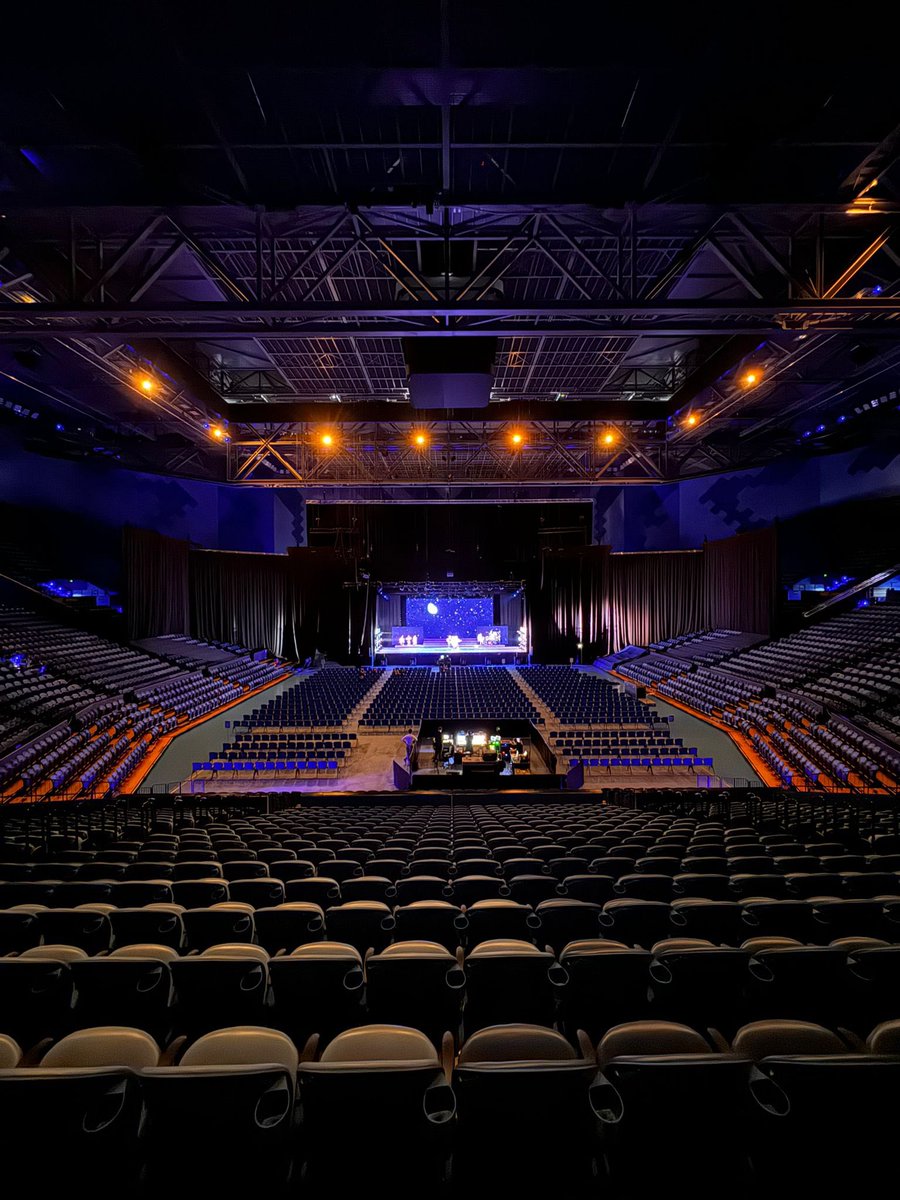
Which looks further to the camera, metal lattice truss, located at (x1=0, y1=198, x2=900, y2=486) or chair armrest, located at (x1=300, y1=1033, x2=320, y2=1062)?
metal lattice truss, located at (x1=0, y1=198, x2=900, y2=486)

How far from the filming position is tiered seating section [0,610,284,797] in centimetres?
1204

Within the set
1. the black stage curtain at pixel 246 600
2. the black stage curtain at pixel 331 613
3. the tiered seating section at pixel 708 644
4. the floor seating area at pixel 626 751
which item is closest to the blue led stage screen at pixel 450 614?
the black stage curtain at pixel 331 613

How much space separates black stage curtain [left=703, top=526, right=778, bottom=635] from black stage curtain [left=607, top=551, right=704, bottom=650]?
911 mm

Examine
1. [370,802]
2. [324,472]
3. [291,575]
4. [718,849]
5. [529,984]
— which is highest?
[324,472]

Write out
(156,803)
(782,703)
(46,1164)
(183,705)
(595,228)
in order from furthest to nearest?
(183,705)
(782,703)
(156,803)
(595,228)
(46,1164)

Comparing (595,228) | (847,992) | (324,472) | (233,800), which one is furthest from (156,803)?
(324,472)

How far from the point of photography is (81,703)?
15.9m

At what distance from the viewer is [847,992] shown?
2.59m

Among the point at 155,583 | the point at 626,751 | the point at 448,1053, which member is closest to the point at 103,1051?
the point at 448,1053

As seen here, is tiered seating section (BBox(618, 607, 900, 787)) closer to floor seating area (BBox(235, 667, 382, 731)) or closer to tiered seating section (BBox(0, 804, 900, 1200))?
tiered seating section (BBox(0, 804, 900, 1200))

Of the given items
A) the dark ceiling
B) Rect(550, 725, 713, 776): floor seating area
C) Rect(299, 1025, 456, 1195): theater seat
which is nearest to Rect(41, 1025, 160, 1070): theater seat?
Rect(299, 1025, 456, 1195): theater seat

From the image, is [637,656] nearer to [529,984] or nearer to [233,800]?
[233,800]

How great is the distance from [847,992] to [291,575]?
31788 millimetres

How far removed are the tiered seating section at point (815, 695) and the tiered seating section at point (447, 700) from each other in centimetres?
672
